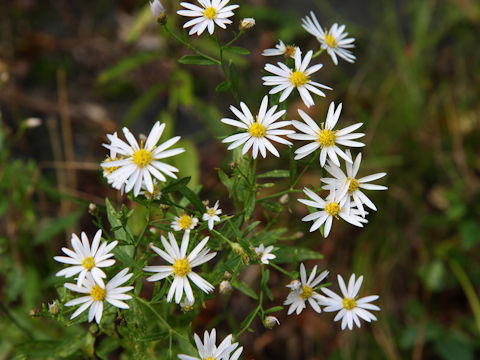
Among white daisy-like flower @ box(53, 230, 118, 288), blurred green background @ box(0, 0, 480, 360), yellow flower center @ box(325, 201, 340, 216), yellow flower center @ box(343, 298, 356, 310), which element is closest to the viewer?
white daisy-like flower @ box(53, 230, 118, 288)

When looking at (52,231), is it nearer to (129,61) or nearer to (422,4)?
(129,61)

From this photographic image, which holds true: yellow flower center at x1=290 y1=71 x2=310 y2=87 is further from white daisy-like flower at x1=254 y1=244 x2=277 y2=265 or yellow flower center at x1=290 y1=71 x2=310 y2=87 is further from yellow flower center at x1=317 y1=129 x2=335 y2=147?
white daisy-like flower at x1=254 y1=244 x2=277 y2=265

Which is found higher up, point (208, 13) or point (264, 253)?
point (208, 13)

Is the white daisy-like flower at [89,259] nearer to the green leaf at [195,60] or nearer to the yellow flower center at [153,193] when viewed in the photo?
the yellow flower center at [153,193]

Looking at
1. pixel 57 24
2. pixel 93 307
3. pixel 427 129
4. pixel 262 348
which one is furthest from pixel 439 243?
pixel 57 24

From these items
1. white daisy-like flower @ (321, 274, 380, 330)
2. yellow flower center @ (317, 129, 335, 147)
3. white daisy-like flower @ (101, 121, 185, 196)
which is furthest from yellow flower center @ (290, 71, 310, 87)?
white daisy-like flower @ (321, 274, 380, 330)

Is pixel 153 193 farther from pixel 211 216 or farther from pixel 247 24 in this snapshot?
pixel 247 24

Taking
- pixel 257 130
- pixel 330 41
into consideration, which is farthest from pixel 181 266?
pixel 330 41
